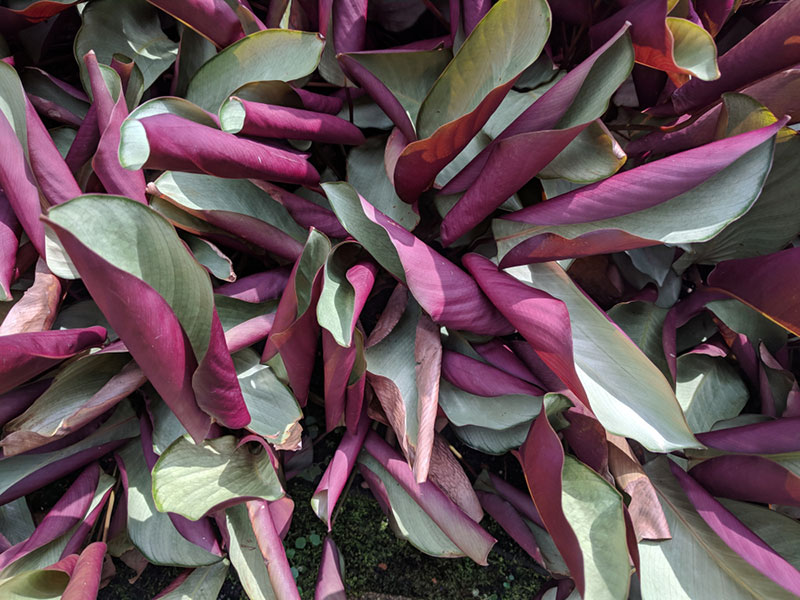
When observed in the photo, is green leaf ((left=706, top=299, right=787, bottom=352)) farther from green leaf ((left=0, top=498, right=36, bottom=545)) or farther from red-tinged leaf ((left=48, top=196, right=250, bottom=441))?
green leaf ((left=0, top=498, right=36, bottom=545))

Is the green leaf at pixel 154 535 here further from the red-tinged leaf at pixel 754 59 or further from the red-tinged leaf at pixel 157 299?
the red-tinged leaf at pixel 754 59

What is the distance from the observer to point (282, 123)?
61cm

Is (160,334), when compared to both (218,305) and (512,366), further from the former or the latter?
(512,366)

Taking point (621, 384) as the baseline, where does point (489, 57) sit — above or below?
above

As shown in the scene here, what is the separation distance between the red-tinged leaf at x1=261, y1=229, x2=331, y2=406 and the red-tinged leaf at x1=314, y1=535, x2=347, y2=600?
0.27 metres

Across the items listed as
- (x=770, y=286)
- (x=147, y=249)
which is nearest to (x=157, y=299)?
(x=147, y=249)

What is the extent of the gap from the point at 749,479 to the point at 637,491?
0.13 meters

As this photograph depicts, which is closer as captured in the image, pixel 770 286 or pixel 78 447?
pixel 770 286

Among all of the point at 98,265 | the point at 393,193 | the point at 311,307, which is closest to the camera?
the point at 98,265

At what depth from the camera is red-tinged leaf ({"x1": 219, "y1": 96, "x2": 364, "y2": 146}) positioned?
0.55 metres

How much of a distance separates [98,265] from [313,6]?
48cm

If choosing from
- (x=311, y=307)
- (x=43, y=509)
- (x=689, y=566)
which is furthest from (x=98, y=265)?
(x=689, y=566)

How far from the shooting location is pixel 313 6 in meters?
0.72

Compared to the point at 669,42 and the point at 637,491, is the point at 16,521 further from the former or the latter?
the point at 669,42
